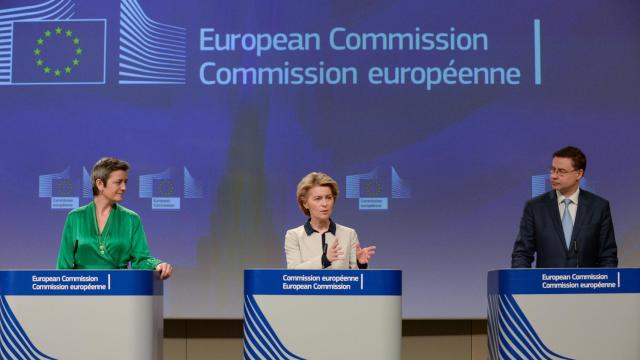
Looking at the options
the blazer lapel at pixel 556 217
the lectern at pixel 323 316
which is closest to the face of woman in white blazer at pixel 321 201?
the lectern at pixel 323 316

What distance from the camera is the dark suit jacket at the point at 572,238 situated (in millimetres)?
4632

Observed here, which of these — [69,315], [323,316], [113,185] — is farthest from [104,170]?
[323,316]

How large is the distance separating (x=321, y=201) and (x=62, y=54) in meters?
2.91

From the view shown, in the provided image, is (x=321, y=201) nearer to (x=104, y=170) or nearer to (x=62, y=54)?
(x=104, y=170)

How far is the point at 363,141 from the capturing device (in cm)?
604

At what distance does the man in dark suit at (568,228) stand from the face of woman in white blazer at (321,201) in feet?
3.79

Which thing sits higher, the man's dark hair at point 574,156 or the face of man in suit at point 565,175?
the man's dark hair at point 574,156

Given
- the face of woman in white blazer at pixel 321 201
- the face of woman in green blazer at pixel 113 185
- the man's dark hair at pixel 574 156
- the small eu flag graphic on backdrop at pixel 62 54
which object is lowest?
the face of woman in white blazer at pixel 321 201

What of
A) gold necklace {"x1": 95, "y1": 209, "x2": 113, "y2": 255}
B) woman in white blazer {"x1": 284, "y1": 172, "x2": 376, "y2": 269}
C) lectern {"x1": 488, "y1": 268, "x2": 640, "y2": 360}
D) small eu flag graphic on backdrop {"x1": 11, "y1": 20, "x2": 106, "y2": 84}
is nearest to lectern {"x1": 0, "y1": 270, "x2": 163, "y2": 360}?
gold necklace {"x1": 95, "y1": 209, "x2": 113, "y2": 255}

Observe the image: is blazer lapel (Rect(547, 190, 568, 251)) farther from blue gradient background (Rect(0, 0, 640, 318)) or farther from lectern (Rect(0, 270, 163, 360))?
lectern (Rect(0, 270, 163, 360))

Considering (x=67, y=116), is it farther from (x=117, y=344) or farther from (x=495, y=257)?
(x=495, y=257)

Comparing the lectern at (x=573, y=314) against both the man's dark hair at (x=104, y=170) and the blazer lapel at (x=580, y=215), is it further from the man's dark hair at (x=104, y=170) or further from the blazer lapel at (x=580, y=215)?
the man's dark hair at (x=104, y=170)

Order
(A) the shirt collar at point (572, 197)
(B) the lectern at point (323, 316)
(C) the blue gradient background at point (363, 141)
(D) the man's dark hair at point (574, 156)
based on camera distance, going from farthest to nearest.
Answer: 1. (C) the blue gradient background at point (363, 141)
2. (A) the shirt collar at point (572, 197)
3. (D) the man's dark hair at point (574, 156)
4. (B) the lectern at point (323, 316)

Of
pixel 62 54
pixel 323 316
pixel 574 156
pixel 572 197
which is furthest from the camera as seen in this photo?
pixel 62 54
